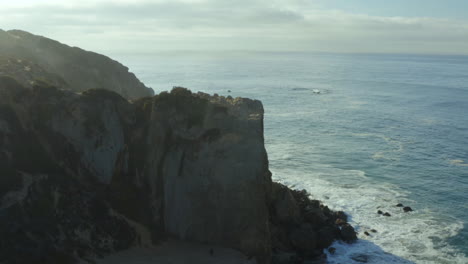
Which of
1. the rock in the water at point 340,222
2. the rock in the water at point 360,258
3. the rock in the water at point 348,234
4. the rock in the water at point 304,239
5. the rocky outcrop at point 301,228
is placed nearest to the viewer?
the rock in the water at point 360,258

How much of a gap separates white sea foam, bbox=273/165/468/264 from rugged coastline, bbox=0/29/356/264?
31.6 ft

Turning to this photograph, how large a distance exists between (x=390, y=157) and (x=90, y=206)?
5050 cm

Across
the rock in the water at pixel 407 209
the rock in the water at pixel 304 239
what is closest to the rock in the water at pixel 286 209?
the rock in the water at pixel 304 239

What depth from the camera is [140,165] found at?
36.8 metres

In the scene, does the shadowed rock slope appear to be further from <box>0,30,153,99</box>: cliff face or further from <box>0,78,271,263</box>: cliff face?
<box>0,30,153,99</box>: cliff face

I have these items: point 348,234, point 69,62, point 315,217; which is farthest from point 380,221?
point 69,62

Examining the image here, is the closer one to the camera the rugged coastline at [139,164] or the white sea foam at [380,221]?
the rugged coastline at [139,164]

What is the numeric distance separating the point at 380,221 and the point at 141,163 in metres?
27.4

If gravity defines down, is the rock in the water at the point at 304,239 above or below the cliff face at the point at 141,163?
below

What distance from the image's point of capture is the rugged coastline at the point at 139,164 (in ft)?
110

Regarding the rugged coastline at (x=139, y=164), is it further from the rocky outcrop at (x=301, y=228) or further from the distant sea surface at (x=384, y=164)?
the distant sea surface at (x=384, y=164)

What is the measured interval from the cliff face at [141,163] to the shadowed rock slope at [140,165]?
0.28ft

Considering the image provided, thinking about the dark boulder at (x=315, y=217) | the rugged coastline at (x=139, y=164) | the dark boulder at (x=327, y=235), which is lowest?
the dark boulder at (x=327, y=235)

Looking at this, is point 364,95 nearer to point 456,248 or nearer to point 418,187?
point 418,187
